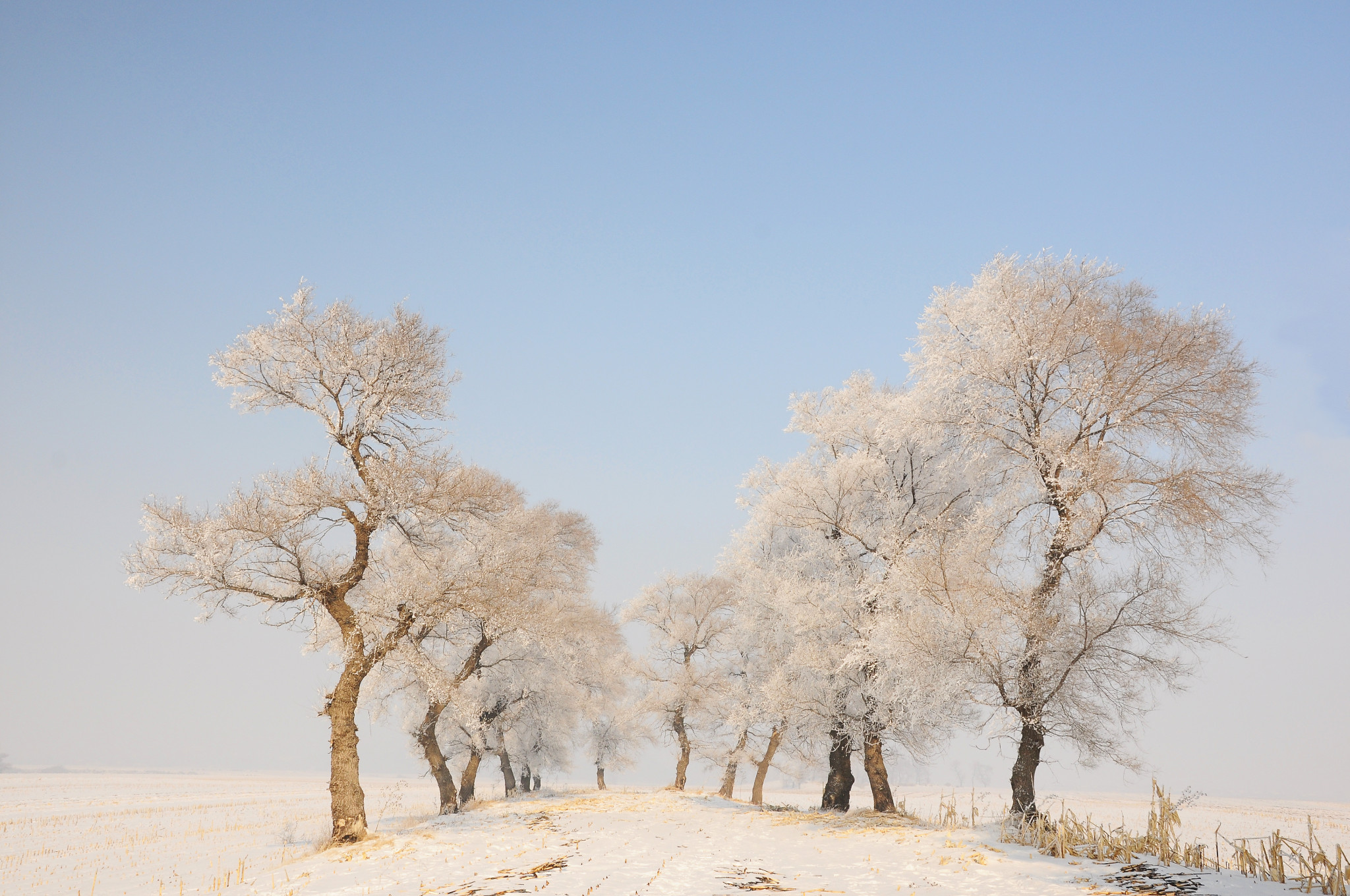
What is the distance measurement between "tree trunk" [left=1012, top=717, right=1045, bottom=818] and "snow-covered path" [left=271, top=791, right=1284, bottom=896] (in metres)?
1.01

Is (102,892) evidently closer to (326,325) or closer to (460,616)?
(460,616)

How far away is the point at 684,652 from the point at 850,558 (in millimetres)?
15847

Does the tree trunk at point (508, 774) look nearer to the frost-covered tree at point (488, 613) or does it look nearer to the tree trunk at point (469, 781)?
the frost-covered tree at point (488, 613)

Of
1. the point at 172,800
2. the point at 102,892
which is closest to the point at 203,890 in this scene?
the point at 102,892

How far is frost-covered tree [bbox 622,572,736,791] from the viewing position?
1373 inches

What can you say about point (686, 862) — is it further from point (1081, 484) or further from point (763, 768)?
point (763, 768)

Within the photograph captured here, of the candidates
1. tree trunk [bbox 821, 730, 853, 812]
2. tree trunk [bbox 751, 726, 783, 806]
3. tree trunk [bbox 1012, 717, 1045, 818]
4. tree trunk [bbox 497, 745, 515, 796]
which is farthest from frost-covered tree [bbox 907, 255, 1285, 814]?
tree trunk [bbox 497, 745, 515, 796]

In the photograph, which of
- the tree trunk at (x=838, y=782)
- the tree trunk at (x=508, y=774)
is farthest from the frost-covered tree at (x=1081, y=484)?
the tree trunk at (x=508, y=774)

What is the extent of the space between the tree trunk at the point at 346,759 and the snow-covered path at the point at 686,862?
88cm

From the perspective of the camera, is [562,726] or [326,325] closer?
[326,325]

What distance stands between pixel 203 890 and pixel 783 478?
16.4 meters

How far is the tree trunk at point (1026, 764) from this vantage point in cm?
1658

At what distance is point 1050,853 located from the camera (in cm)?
1341

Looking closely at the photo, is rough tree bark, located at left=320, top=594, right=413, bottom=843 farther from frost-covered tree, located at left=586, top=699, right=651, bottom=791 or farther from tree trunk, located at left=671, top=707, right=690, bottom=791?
frost-covered tree, located at left=586, top=699, right=651, bottom=791
